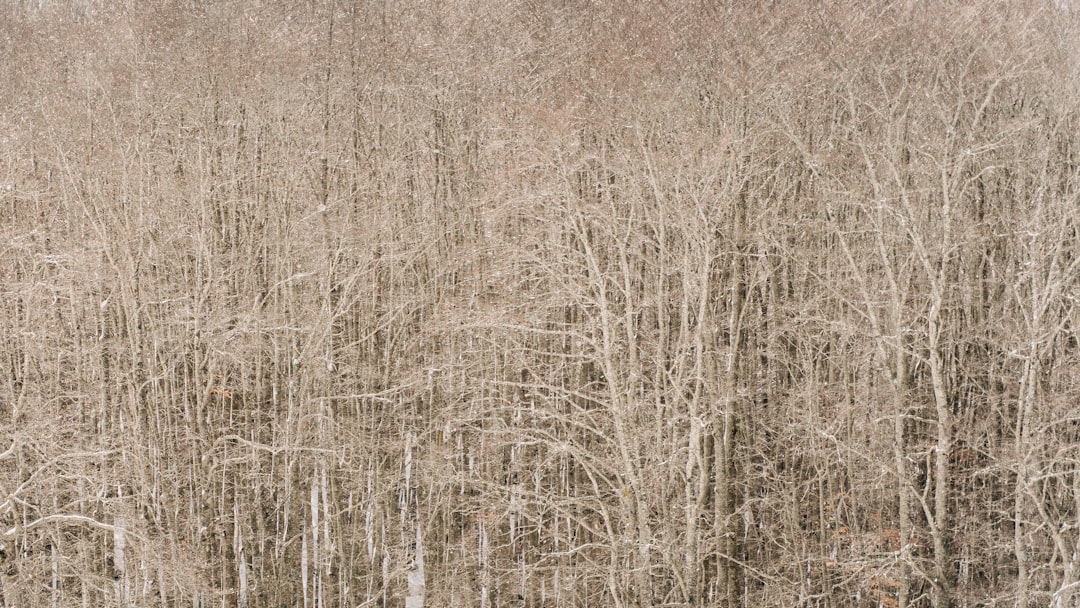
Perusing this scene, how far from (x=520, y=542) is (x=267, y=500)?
14.5 feet

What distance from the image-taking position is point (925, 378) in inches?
688

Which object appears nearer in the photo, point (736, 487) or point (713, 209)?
point (713, 209)

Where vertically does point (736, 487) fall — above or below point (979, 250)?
below

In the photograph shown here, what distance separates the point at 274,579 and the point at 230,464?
2083mm

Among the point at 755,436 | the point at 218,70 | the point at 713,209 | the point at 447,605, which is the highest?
the point at 218,70

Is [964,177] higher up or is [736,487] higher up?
[964,177]

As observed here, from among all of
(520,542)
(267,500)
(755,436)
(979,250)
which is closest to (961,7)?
(979,250)

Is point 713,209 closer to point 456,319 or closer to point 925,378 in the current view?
point 456,319

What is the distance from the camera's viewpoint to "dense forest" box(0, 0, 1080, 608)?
15289mm

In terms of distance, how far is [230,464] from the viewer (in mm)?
17328

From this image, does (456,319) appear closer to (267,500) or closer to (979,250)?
(267,500)

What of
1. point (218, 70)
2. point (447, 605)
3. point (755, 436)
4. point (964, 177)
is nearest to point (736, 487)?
point (755, 436)

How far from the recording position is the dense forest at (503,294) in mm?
15289

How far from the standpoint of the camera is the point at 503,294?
53.4 ft
